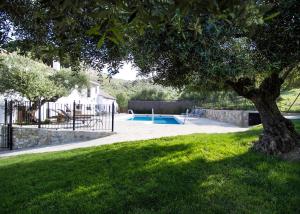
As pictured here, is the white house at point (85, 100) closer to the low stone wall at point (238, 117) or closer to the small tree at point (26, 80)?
the small tree at point (26, 80)

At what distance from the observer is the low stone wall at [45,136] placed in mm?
14613

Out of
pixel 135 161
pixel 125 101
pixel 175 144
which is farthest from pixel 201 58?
pixel 125 101

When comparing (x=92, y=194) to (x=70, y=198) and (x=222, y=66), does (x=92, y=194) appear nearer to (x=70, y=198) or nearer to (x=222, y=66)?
(x=70, y=198)

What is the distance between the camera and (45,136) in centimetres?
1538

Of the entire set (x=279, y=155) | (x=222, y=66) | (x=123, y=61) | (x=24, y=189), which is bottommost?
(x=24, y=189)

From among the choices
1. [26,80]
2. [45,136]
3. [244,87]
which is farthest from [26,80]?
[244,87]

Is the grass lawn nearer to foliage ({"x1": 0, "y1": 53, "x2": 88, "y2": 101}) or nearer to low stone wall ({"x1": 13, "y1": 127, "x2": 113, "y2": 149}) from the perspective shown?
low stone wall ({"x1": 13, "y1": 127, "x2": 113, "y2": 149})

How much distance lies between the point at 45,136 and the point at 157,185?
10881mm

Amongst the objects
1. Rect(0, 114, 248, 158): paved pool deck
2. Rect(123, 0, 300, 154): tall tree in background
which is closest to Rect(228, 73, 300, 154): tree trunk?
Rect(123, 0, 300, 154): tall tree in background

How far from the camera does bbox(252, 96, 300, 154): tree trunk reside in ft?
23.5

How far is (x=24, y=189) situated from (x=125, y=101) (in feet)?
123

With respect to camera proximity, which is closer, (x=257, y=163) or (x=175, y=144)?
(x=257, y=163)

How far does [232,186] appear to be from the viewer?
553 cm

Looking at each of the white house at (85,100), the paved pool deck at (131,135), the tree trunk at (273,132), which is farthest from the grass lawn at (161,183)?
the white house at (85,100)
